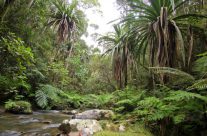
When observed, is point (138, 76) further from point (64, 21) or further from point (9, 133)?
point (64, 21)

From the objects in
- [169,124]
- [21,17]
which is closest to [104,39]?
[21,17]

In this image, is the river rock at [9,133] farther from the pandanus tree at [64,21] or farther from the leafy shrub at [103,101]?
the pandanus tree at [64,21]

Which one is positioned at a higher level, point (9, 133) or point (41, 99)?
point (41, 99)

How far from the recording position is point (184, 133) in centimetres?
351

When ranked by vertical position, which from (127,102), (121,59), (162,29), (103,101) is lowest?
(103,101)

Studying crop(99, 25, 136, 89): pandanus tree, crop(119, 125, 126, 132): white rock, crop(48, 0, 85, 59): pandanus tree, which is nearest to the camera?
crop(119, 125, 126, 132): white rock

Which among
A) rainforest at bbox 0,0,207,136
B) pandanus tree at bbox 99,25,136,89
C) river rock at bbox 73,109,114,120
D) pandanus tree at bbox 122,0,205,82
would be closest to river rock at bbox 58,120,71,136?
rainforest at bbox 0,0,207,136

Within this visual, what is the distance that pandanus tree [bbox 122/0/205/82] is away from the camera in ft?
12.6

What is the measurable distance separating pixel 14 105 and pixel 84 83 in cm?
675

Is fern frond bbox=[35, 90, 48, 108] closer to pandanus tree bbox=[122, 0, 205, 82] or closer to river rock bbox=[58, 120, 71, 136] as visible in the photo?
river rock bbox=[58, 120, 71, 136]

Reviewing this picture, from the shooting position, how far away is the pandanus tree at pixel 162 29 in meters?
3.84

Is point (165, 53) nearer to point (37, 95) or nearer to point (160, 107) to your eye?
point (160, 107)

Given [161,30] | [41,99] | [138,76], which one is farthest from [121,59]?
[41,99]

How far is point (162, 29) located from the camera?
151 inches
